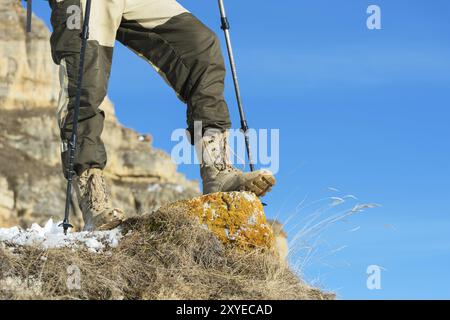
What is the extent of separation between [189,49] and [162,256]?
2.46m

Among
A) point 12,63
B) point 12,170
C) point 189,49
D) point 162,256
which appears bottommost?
point 162,256

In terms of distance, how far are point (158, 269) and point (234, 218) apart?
1045 mm

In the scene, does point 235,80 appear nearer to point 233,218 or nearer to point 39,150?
point 233,218

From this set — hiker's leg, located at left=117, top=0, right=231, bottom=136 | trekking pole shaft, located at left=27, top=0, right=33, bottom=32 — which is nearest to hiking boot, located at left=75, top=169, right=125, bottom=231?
hiker's leg, located at left=117, top=0, right=231, bottom=136

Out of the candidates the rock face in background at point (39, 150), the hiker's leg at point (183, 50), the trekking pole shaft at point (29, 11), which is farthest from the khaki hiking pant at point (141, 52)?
the rock face in background at point (39, 150)

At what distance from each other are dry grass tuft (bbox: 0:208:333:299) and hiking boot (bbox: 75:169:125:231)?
45 centimetres

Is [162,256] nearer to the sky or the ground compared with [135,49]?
nearer to the ground

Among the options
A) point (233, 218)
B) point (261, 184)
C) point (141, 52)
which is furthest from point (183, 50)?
point (233, 218)

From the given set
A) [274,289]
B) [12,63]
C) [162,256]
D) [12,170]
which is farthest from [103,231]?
[12,63]

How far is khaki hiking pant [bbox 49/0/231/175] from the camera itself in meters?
7.82

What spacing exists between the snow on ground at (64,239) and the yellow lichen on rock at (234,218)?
31.0 inches

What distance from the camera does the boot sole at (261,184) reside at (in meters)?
7.32

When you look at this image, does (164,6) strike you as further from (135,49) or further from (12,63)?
(12,63)

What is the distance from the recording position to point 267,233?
724 centimetres
